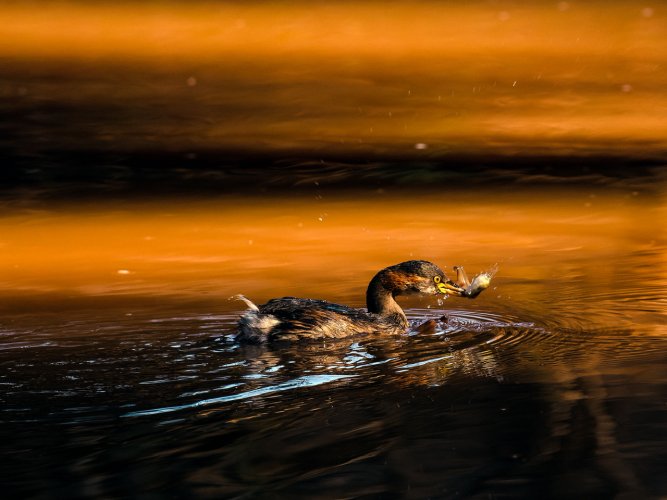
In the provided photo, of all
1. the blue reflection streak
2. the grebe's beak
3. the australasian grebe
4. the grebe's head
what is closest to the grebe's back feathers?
the australasian grebe

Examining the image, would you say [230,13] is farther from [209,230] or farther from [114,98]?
[209,230]

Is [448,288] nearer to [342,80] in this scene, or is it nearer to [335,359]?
[335,359]

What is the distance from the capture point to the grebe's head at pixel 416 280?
24.7ft

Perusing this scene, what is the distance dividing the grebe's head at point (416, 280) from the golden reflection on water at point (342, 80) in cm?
436

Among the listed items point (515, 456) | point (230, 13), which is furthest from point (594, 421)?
point (230, 13)

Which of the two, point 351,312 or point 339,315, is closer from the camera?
point 339,315

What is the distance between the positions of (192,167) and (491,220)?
9.68 ft

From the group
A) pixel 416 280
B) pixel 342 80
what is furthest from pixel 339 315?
pixel 342 80

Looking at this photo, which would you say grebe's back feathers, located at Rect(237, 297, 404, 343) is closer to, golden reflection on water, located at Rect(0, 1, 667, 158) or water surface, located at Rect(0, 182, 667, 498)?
water surface, located at Rect(0, 182, 667, 498)

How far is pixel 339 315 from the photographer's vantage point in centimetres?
700

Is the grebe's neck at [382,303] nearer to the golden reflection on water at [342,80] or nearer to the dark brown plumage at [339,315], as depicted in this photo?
the dark brown plumage at [339,315]

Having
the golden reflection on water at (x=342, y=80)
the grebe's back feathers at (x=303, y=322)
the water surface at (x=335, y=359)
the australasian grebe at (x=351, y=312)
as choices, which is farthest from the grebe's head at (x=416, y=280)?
the golden reflection on water at (x=342, y=80)

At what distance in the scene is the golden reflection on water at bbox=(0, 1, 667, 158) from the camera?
12023 mm

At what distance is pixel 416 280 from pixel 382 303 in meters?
0.35
